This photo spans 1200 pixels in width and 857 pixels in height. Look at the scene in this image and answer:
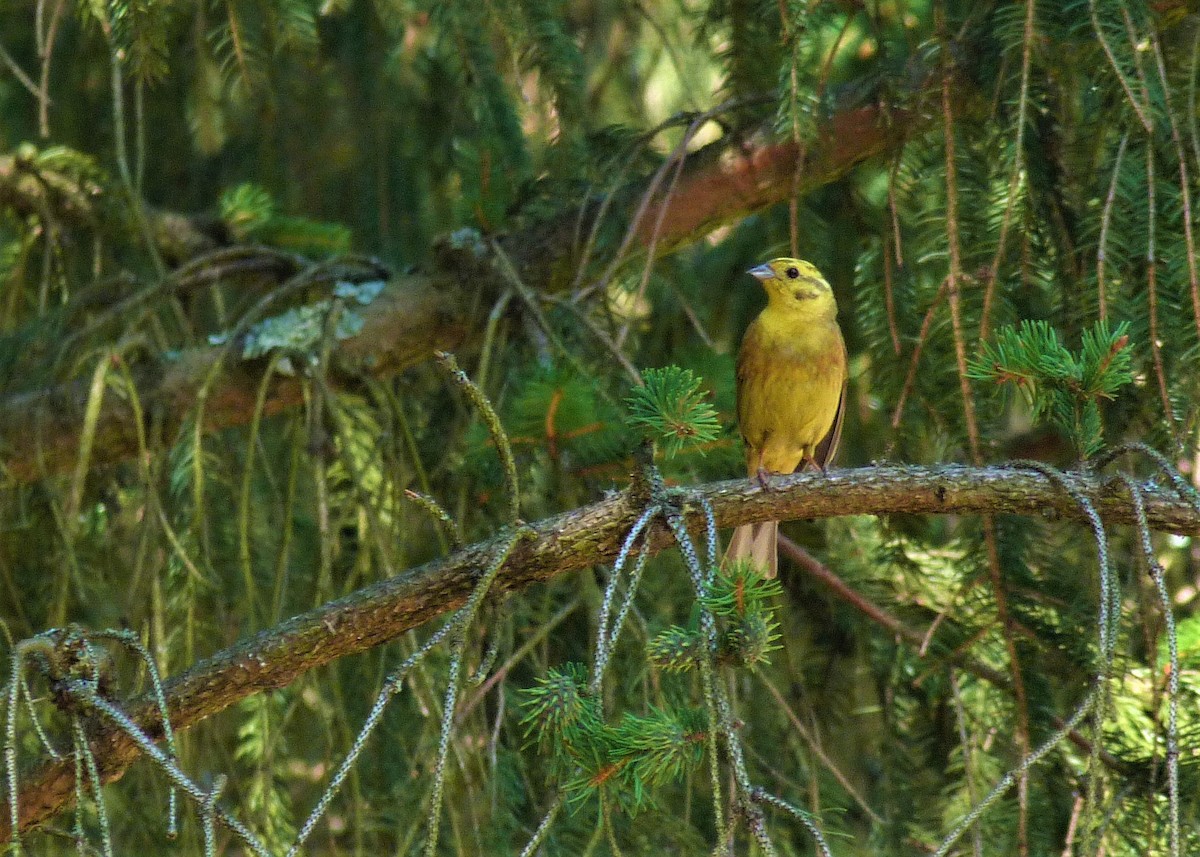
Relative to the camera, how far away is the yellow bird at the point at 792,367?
3932 millimetres

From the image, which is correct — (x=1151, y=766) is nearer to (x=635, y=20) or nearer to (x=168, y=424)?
(x=168, y=424)

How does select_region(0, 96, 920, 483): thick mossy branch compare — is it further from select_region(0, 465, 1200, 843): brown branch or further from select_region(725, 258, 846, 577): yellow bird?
select_region(0, 465, 1200, 843): brown branch

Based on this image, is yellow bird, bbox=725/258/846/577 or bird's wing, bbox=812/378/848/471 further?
bird's wing, bbox=812/378/848/471

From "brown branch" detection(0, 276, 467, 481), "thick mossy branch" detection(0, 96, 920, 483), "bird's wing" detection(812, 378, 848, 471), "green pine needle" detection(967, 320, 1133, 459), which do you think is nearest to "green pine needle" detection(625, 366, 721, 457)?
"green pine needle" detection(967, 320, 1133, 459)

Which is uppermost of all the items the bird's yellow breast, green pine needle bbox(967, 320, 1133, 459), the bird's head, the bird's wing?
green pine needle bbox(967, 320, 1133, 459)

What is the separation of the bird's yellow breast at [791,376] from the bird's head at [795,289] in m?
0.03

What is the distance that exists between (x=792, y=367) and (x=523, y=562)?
6.73ft

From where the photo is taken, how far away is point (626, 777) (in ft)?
5.84

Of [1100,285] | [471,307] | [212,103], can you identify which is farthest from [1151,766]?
[212,103]

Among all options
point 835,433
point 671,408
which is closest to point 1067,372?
point 671,408

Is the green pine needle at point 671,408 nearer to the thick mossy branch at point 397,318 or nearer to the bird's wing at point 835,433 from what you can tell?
the thick mossy branch at point 397,318

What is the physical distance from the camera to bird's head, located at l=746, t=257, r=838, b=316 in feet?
12.5

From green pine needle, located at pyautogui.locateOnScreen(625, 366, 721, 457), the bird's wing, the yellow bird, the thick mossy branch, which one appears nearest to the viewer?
green pine needle, located at pyautogui.locateOnScreen(625, 366, 721, 457)

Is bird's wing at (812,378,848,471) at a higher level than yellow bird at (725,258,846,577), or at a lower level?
lower
